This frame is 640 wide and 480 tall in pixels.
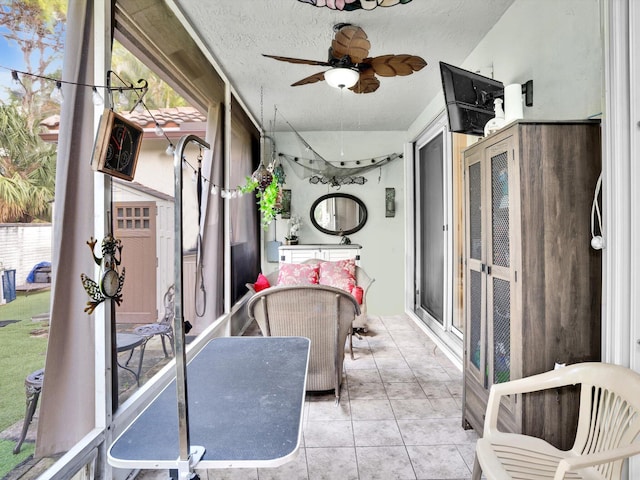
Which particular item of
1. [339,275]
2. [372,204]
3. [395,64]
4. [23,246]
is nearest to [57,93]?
[23,246]

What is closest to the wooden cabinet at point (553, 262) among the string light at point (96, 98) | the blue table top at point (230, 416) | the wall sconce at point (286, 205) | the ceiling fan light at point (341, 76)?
the blue table top at point (230, 416)

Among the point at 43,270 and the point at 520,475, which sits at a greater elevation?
the point at 43,270

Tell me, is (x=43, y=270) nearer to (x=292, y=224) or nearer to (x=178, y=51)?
(x=178, y=51)

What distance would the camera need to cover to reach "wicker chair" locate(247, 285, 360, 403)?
7.81 feet

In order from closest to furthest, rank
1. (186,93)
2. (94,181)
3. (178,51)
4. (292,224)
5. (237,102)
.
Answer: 1. (94,181)
2. (178,51)
3. (186,93)
4. (237,102)
5. (292,224)

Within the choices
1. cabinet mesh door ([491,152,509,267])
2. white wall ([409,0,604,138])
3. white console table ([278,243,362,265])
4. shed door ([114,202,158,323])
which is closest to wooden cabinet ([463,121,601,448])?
cabinet mesh door ([491,152,509,267])

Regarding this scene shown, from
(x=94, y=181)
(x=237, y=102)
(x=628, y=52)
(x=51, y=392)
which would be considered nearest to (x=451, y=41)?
(x=628, y=52)

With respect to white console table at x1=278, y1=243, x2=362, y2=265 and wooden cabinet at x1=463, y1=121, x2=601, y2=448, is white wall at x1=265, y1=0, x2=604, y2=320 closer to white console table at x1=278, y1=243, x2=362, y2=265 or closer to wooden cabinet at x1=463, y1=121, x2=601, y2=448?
wooden cabinet at x1=463, y1=121, x2=601, y2=448

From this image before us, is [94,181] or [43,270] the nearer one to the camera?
[43,270]

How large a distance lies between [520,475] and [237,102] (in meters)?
3.91

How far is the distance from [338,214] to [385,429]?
3.46 metres

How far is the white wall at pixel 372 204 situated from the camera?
5.37 metres

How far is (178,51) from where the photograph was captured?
95.5 inches

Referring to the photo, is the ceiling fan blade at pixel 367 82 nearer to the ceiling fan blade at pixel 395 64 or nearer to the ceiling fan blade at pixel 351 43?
the ceiling fan blade at pixel 395 64
